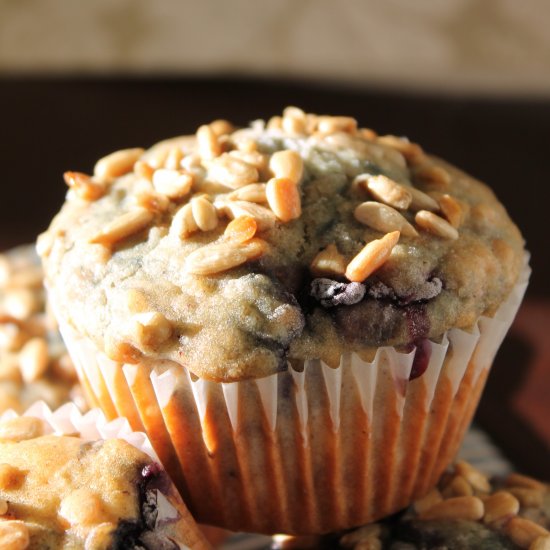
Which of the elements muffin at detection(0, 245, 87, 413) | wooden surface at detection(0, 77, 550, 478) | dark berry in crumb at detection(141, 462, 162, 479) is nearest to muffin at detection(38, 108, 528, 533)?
dark berry in crumb at detection(141, 462, 162, 479)

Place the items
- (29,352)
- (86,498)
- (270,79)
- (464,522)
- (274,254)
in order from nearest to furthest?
(86,498) → (274,254) → (464,522) → (29,352) → (270,79)

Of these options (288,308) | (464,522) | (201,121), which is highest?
(288,308)

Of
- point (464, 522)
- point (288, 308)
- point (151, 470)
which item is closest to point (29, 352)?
point (151, 470)

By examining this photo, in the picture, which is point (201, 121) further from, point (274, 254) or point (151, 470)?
point (151, 470)

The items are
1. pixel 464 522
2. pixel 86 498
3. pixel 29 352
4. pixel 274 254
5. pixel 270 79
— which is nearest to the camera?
pixel 86 498

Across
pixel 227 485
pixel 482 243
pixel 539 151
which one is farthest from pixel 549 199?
pixel 227 485

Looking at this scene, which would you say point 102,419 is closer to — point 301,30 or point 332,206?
point 332,206

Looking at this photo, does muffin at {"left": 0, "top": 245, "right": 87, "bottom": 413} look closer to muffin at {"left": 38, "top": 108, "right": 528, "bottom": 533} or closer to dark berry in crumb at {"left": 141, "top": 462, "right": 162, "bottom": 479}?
muffin at {"left": 38, "top": 108, "right": 528, "bottom": 533}

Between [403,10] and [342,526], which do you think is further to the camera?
[403,10]
